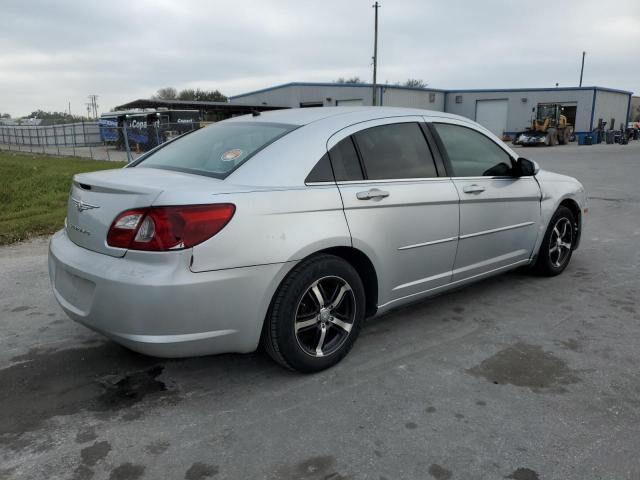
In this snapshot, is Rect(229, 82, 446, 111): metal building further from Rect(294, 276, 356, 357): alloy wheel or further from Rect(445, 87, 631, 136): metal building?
Rect(294, 276, 356, 357): alloy wheel

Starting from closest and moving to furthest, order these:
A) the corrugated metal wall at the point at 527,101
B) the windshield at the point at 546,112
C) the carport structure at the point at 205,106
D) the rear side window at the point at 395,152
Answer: the rear side window at the point at 395,152 < the windshield at the point at 546,112 < the carport structure at the point at 205,106 < the corrugated metal wall at the point at 527,101

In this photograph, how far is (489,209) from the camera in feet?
13.5

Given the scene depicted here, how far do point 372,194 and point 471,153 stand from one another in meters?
1.32

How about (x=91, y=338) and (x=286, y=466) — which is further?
(x=91, y=338)

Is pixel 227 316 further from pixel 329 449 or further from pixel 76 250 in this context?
pixel 76 250

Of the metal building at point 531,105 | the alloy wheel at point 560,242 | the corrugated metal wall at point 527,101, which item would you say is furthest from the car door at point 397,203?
the corrugated metal wall at point 527,101

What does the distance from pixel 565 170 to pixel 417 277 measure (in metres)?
15.2

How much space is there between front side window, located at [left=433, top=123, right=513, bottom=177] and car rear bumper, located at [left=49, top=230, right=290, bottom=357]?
182cm

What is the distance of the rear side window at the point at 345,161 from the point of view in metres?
3.21

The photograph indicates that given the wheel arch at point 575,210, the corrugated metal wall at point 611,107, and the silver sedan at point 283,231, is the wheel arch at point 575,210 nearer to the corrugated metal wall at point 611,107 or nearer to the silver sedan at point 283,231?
the silver sedan at point 283,231

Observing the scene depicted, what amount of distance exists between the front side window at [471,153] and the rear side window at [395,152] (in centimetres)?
25

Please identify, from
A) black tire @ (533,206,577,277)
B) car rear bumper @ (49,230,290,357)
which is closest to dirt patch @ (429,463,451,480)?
car rear bumper @ (49,230,290,357)

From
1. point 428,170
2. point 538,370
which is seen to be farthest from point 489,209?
point 538,370

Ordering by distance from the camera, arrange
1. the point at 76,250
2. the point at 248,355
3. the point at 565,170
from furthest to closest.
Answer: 1. the point at 565,170
2. the point at 248,355
3. the point at 76,250
